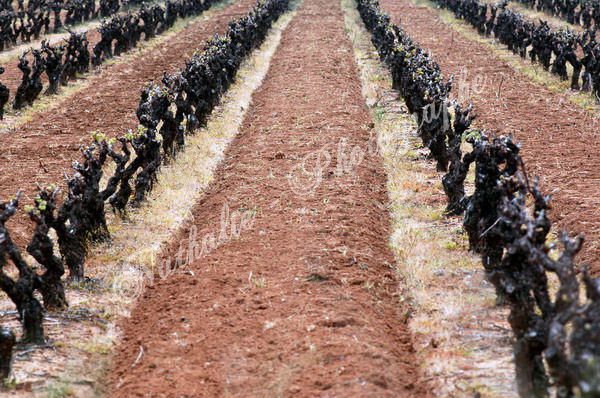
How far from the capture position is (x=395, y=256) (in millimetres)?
10789

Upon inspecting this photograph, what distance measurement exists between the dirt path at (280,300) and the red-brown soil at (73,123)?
3500mm

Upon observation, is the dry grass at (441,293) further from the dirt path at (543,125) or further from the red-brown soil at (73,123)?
the red-brown soil at (73,123)

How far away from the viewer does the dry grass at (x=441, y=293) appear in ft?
24.9

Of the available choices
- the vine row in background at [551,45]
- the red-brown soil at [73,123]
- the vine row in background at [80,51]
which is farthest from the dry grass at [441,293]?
the vine row in background at [80,51]

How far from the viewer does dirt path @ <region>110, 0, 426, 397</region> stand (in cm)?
757

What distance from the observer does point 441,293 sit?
9438 millimetres

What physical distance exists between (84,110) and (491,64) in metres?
14.4

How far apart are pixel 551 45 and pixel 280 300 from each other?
754 inches

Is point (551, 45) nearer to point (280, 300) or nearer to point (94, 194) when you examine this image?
point (94, 194)

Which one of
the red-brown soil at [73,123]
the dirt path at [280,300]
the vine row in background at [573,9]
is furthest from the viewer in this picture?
the vine row in background at [573,9]

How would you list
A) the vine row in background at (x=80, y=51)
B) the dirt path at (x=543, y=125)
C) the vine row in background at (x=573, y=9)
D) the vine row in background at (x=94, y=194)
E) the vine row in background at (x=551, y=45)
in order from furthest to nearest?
the vine row in background at (x=573, y=9) → the vine row in background at (x=551, y=45) → the vine row in background at (x=80, y=51) → the dirt path at (x=543, y=125) → the vine row in background at (x=94, y=194)

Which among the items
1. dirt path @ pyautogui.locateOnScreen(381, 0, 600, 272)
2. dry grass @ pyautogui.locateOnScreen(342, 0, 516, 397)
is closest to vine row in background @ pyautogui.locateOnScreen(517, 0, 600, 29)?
dirt path @ pyautogui.locateOnScreen(381, 0, 600, 272)

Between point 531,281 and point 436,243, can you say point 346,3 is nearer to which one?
point 436,243

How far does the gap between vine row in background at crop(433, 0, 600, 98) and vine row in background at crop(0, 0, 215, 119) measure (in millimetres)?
15831
